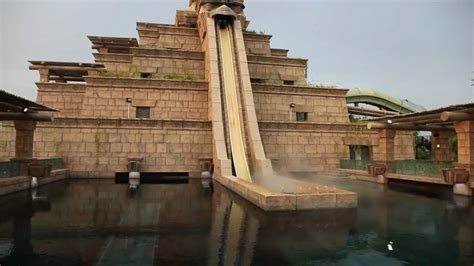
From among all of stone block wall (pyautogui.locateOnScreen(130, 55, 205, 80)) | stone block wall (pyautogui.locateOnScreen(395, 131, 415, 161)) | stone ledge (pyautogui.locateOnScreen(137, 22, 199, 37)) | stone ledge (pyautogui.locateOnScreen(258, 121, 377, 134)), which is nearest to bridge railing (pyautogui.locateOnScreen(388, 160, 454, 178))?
stone ledge (pyautogui.locateOnScreen(258, 121, 377, 134))

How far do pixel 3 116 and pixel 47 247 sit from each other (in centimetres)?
1072

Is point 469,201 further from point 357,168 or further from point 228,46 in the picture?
point 228,46

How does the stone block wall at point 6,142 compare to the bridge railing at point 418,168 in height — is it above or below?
above

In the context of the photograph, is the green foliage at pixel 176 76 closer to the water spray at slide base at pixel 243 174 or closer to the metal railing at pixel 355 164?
the water spray at slide base at pixel 243 174

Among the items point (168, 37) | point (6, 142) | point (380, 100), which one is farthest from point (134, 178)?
point (380, 100)

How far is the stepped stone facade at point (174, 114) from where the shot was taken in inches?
870

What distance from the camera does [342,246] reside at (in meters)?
7.96

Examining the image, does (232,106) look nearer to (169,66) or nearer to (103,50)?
(169,66)

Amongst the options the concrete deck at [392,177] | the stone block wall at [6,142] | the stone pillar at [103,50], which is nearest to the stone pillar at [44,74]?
the stone pillar at [103,50]

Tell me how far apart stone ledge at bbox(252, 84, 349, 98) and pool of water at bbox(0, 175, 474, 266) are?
13621mm

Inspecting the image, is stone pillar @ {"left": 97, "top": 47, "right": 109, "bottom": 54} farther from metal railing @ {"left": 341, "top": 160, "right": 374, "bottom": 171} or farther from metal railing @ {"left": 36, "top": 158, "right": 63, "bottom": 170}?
metal railing @ {"left": 341, "top": 160, "right": 374, "bottom": 171}

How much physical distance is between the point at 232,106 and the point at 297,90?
7017mm

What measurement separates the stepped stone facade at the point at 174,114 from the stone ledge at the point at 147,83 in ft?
0.23

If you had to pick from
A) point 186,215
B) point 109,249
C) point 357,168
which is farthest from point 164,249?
point 357,168
